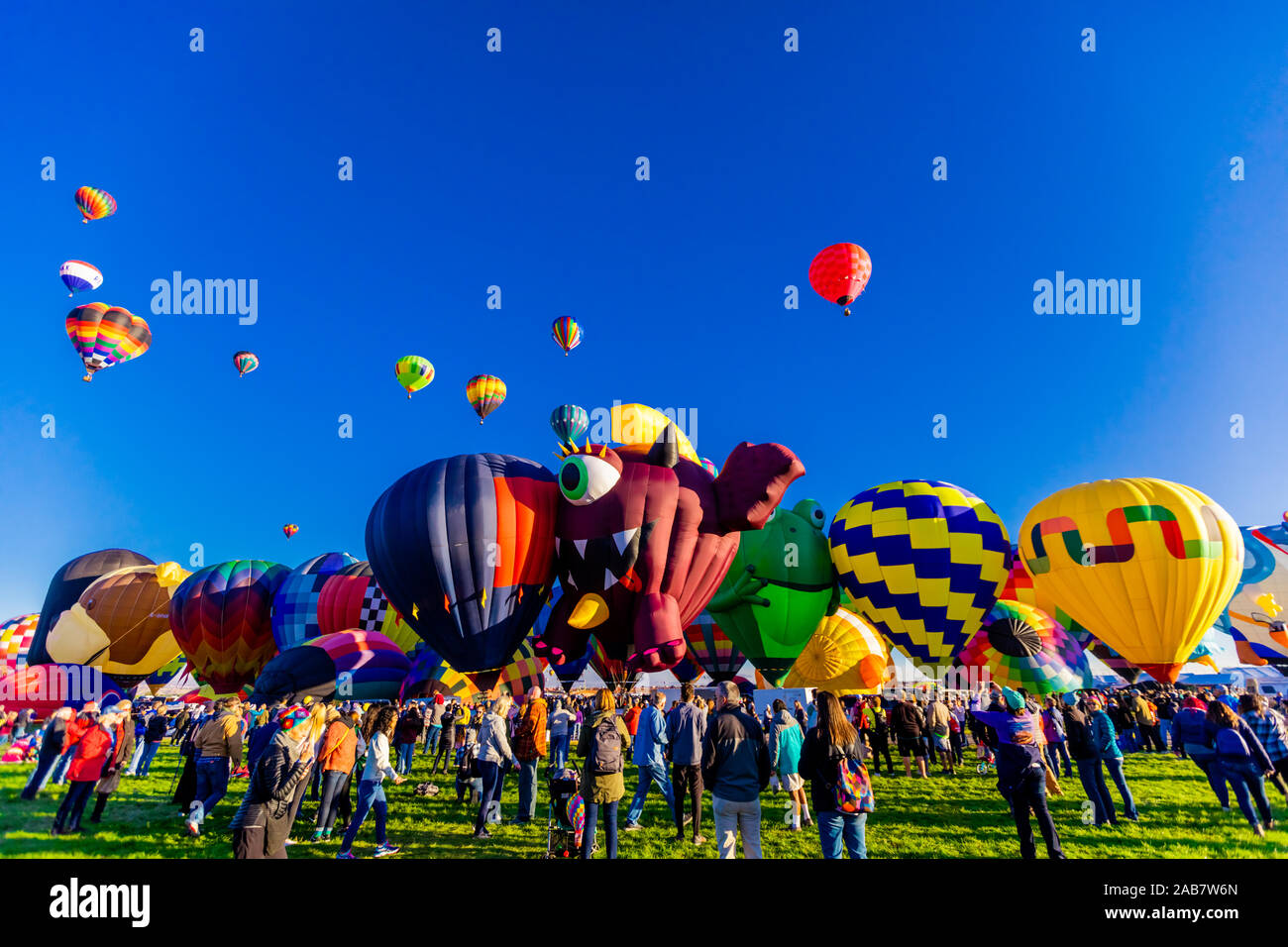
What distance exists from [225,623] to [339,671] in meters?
6.68

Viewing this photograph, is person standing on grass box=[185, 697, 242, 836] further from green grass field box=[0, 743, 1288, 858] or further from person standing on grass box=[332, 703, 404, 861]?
person standing on grass box=[332, 703, 404, 861]

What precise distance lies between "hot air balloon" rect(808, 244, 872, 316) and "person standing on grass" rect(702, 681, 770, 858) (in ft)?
37.4

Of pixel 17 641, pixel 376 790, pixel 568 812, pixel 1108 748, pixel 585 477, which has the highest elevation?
pixel 585 477

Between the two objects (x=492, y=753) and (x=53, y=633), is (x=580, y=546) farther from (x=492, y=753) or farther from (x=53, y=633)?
(x=53, y=633)

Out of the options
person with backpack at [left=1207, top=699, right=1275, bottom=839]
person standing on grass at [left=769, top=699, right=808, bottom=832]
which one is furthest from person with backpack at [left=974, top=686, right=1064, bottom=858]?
person with backpack at [left=1207, top=699, right=1275, bottom=839]

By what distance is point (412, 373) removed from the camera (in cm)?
2139

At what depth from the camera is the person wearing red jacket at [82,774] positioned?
7.57 m

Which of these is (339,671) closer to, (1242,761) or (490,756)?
(490,756)

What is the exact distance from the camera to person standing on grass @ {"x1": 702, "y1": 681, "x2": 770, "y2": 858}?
5.05 m

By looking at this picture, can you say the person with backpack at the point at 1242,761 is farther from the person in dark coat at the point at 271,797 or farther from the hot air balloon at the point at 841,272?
the hot air balloon at the point at 841,272

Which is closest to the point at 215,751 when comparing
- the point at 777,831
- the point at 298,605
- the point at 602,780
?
the point at 602,780

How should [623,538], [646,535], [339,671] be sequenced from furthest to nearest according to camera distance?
[339,671]
[646,535]
[623,538]

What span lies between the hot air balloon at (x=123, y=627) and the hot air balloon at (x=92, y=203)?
37.6 ft
